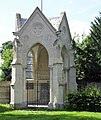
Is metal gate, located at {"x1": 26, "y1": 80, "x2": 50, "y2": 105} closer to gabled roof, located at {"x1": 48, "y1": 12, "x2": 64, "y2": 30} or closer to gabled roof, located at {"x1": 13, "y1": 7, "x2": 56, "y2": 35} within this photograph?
gabled roof, located at {"x1": 13, "y1": 7, "x2": 56, "y2": 35}

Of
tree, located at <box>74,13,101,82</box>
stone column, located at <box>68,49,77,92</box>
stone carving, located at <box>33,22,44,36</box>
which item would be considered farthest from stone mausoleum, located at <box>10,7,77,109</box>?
tree, located at <box>74,13,101,82</box>

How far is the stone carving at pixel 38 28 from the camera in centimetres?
2388

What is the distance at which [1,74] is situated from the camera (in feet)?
163

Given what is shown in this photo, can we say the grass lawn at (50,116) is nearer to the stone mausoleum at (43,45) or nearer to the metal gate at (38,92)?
the stone mausoleum at (43,45)

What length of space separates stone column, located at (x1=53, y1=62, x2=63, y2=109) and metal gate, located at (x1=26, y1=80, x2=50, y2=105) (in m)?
3.46

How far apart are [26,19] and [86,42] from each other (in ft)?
40.9

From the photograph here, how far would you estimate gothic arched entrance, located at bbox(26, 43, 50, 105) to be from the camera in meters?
26.8

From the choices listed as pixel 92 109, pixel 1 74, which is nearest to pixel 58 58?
pixel 92 109

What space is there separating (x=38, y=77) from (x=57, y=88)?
213 inches

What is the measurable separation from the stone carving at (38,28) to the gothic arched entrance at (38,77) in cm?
265

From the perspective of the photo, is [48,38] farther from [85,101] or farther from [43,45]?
[85,101]

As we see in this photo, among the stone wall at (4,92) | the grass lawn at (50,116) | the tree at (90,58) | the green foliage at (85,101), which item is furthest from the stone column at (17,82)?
the tree at (90,58)

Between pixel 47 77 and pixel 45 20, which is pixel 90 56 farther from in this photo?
pixel 45 20

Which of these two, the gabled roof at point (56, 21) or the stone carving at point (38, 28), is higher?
the gabled roof at point (56, 21)
